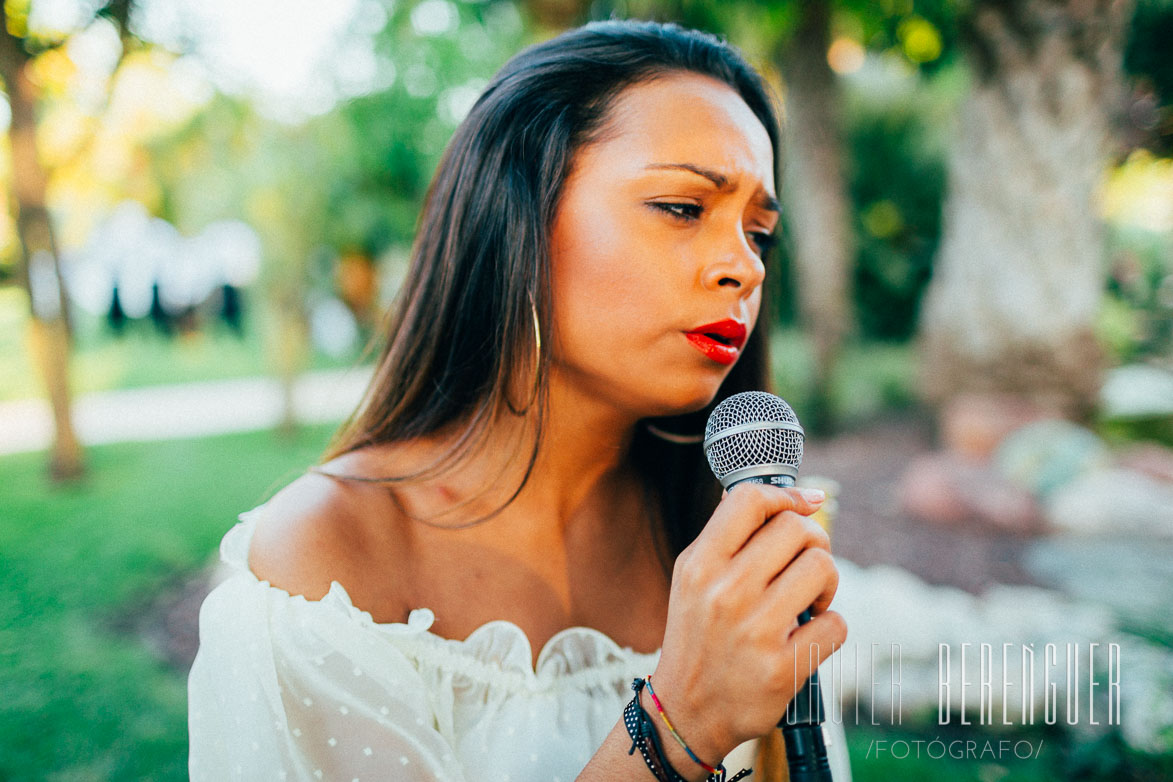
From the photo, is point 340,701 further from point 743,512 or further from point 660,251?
point 660,251

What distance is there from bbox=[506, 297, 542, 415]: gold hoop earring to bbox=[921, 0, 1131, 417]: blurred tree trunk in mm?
5449

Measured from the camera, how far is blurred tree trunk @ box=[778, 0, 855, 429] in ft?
24.4

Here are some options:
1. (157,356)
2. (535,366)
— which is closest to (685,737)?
(535,366)

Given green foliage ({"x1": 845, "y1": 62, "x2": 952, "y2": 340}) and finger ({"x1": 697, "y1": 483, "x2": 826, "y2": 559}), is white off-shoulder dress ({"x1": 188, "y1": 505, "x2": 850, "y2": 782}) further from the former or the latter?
green foliage ({"x1": 845, "y1": 62, "x2": 952, "y2": 340})

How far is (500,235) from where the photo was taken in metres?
1.75

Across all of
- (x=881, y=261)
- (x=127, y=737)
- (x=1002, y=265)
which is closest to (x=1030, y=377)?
(x=1002, y=265)

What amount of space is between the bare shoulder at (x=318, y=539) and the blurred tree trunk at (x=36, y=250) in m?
5.90

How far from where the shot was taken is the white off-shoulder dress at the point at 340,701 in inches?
54.9

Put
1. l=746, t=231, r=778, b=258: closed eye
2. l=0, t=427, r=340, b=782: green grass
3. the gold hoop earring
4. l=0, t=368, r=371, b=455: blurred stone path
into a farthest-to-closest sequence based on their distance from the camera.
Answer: l=0, t=368, r=371, b=455: blurred stone path < l=0, t=427, r=340, b=782: green grass < l=746, t=231, r=778, b=258: closed eye < the gold hoop earring

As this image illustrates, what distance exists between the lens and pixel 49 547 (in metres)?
5.73

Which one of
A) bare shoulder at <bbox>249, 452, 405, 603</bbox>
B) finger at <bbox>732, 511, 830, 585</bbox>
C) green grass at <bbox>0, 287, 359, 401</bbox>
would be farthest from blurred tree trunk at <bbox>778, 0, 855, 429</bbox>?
finger at <bbox>732, 511, 830, 585</bbox>

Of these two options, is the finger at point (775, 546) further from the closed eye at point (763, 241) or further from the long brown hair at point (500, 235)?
the closed eye at point (763, 241)

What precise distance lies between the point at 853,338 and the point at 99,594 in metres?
7.70

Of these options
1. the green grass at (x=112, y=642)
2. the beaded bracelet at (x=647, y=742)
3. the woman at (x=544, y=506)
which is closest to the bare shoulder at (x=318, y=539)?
the woman at (x=544, y=506)
